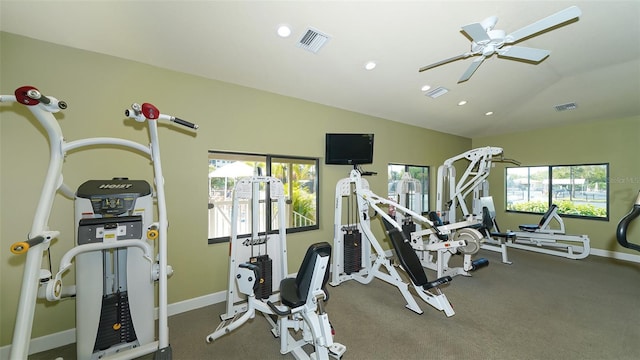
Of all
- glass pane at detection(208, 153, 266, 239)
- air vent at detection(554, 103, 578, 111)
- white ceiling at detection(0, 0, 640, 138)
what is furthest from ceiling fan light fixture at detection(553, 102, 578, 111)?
A: glass pane at detection(208, 153, 266, 239)

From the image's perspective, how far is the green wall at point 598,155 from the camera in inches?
180

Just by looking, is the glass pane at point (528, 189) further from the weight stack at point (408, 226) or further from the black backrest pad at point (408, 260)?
the black backrest pad at point (408, 260)

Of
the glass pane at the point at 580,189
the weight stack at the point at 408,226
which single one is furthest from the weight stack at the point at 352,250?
the glass pane at the point at 580,189

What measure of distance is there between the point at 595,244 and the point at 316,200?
A: 6.10 m

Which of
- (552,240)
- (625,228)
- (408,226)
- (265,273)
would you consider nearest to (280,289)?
(265,273)

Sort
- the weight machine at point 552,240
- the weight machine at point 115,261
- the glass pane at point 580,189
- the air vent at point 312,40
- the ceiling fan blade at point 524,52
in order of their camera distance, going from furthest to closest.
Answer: the glass pane at point 580,189, the weight machine at point 552,240, the air vent at point 312,40, the ceiling fan blade at point 524,52, the weight machine at point 115,261

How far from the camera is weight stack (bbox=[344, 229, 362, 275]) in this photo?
352 centimetres

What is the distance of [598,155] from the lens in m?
4.92

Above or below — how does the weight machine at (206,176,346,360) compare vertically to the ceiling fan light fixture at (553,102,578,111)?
below

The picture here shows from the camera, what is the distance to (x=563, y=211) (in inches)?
213

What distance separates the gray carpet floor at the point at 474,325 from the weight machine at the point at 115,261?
1.61 ft

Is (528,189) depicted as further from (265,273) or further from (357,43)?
(265,273)

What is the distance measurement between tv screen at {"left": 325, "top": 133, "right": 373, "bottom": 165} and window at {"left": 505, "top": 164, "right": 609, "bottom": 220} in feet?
16.1

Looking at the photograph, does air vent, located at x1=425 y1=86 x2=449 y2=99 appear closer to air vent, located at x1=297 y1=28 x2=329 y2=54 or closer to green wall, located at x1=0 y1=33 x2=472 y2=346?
green wall, located at x1=0 y1=33 x2=472 y2=346
